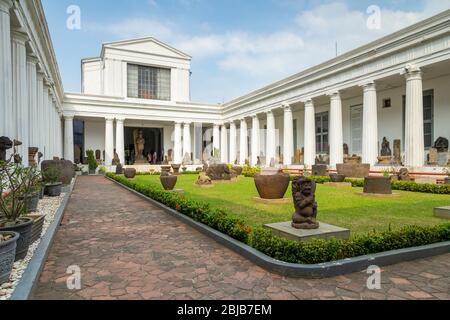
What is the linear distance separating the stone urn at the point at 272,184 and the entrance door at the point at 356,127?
18571mm

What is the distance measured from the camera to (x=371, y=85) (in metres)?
20.5

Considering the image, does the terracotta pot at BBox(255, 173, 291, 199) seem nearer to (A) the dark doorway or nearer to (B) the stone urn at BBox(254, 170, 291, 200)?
(B) the stone urn at BBox(254, 170, 291, 200)

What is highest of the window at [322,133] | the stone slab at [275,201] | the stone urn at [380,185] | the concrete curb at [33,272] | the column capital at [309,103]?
the column capital at [309,103]

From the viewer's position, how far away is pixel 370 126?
67.5ft

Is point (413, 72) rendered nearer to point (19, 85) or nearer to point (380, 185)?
point (380, 185)

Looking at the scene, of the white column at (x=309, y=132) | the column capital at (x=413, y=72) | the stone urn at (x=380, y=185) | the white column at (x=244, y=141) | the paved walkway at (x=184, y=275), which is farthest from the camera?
the white column at (x=244, y=141)

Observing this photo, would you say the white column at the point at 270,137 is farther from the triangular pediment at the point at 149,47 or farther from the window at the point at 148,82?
the triangular pediment at the point at 149,47

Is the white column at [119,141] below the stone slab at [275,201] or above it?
above

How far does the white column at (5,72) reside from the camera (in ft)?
32.5

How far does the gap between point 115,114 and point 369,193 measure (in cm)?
3035

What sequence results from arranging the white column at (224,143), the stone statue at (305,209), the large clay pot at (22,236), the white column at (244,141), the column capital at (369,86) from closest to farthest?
the large clay pot at (22,236), the stone statue at (305,209), the column capital at (369,86), the white column at (244,141), the white column at (224,143)

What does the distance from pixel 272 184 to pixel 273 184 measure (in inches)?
1.3

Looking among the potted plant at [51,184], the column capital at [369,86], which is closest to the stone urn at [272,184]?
the potted plant at [51,184]

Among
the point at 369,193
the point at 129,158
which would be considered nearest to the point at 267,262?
the point at 369,193
